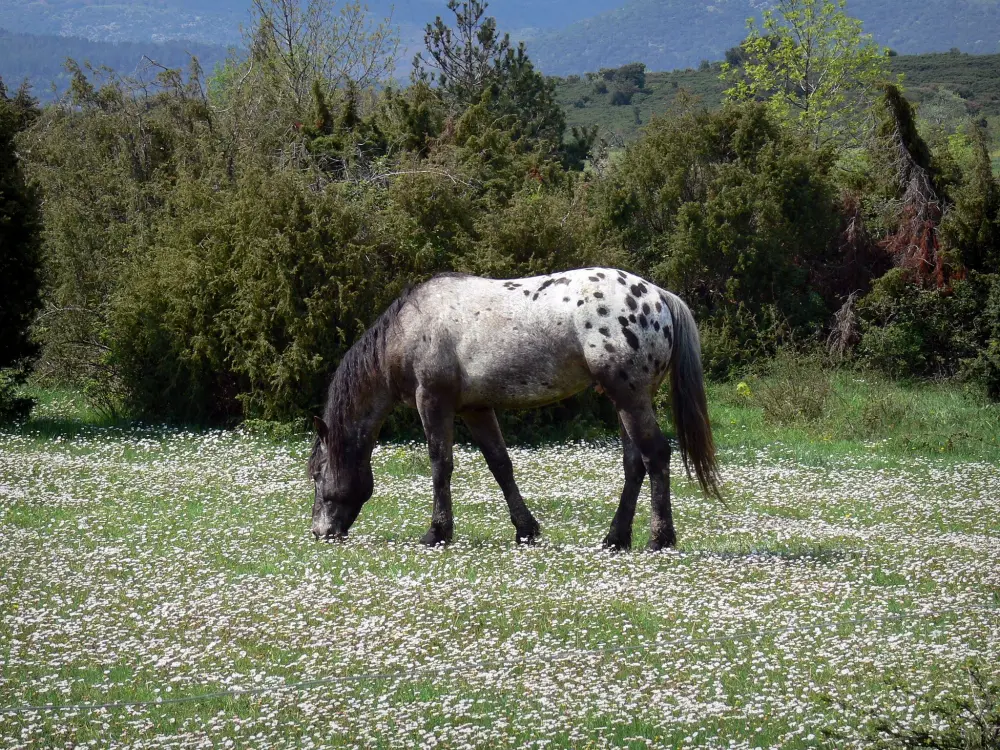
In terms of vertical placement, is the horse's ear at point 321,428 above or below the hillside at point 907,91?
below

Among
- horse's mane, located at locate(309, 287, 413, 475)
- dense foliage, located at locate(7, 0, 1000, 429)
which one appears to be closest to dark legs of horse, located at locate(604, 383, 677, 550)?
horse's mane, located at locate(309, 287, 413, 475)

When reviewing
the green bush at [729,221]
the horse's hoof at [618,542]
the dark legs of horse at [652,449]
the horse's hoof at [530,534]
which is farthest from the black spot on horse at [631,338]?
the green bush at [729,221]

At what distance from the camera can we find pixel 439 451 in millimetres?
11812

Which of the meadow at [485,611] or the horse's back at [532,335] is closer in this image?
the meadow at [485,611]

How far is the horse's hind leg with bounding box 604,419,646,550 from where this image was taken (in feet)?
36.9

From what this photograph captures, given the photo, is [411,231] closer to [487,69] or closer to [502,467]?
[502,467]

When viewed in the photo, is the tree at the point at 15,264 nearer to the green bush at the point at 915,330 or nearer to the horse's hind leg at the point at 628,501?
the horse's hind leg at the point at 628,501

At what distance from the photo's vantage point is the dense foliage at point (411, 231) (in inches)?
786

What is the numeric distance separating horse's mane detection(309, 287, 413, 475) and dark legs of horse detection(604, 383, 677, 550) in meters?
2.54

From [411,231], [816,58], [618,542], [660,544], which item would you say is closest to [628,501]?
[618,542]

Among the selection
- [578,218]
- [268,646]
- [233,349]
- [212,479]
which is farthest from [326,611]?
[578,218]

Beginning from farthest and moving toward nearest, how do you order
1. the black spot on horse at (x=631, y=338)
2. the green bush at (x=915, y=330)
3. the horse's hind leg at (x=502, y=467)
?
1. the green bush at (x=915, y=330)
2. the horse's hind leg at (x=502, y=467)
3. the black spot on horse at (x=631, y=338)

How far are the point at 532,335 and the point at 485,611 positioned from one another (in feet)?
11.0

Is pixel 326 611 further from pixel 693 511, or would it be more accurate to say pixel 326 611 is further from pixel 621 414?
pixel 693 511
